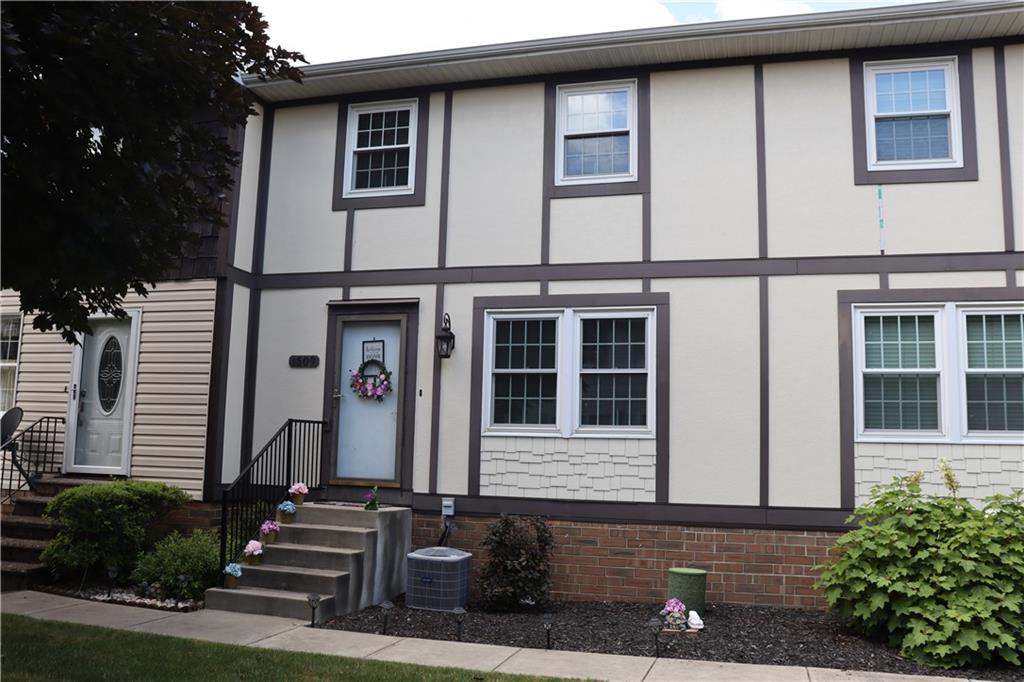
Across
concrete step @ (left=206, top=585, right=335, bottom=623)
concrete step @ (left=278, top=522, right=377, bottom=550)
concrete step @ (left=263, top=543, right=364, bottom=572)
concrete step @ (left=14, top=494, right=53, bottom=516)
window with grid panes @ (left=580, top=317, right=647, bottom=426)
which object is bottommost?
concrete step @ (left=206, top=585, right=335, bottom=623)

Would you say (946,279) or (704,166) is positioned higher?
(704,166)

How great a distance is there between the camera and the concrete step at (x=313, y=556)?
8.36m

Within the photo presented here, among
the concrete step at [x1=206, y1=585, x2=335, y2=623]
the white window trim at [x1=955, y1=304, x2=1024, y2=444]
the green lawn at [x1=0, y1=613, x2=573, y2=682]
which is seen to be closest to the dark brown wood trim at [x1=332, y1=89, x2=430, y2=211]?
the concrete step at [x1=206, y1=585, x2=335, y2=623]

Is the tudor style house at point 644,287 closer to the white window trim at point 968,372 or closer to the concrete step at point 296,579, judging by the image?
the white window trim at point 968,372

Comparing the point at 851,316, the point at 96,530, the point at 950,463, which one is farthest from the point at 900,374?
the point at 96,530

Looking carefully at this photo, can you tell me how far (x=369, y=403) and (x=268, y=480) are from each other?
1409 millimetres

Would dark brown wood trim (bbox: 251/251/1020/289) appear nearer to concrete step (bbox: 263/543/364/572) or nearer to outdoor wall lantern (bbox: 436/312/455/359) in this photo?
outdoor wall lantern (bbox: 436/312/455/359)

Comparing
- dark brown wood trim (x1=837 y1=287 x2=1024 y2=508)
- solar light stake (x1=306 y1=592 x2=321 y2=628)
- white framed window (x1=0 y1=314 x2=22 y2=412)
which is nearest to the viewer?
solar light stake (x1=306 y1=592 x2=321 y2=628)

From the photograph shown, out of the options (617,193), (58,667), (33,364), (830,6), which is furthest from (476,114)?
(58,667)

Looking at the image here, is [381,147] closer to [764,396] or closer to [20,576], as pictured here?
[764,396]

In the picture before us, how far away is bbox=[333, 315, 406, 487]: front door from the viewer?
990 cm

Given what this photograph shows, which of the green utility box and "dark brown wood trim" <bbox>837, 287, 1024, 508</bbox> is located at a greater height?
"dark brown wood trim" <bbox>837, 287, 1024, 508</bbox>

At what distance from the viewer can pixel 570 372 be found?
30.6ft

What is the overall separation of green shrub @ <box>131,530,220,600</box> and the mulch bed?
1523 mm
